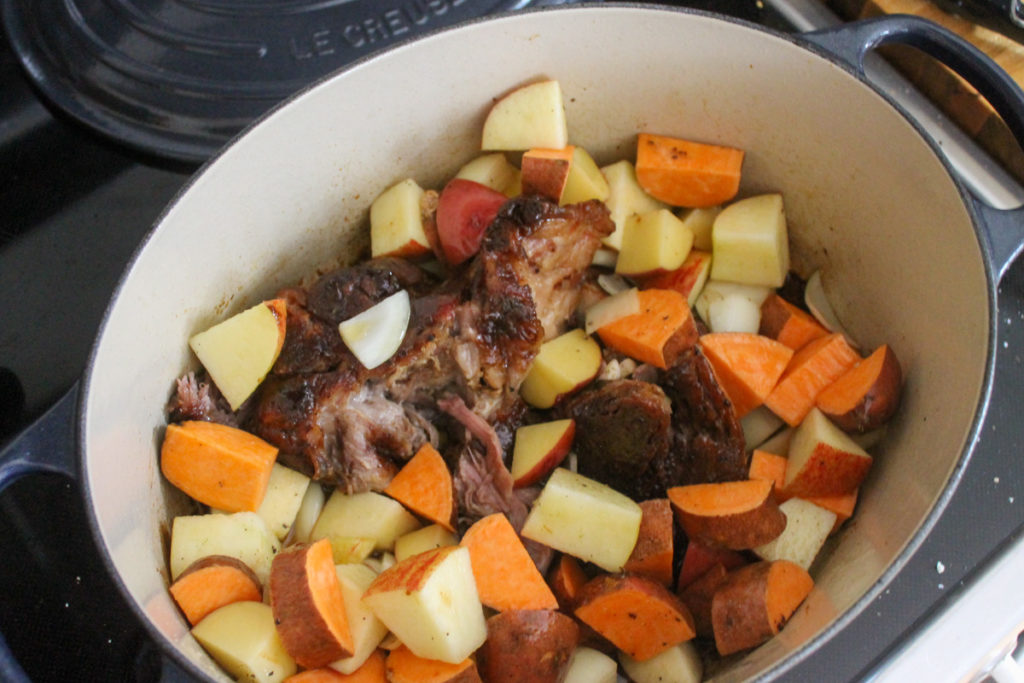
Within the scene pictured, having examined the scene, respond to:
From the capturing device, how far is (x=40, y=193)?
1977mm

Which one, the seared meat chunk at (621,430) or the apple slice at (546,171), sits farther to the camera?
the apple slice at (546,171)

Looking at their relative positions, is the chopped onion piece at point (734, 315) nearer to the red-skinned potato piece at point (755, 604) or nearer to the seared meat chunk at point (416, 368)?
the seared meat chunk at point (416, 368)

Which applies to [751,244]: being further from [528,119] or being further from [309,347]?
[309,347]

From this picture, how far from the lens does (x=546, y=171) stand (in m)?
1.83

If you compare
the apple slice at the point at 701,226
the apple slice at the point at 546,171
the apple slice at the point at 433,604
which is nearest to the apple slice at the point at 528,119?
the apple slice at the point at 546,171

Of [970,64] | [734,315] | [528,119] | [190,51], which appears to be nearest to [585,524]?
[734,315]

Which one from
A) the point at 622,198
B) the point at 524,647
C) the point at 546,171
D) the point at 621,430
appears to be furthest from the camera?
the point at 622,198

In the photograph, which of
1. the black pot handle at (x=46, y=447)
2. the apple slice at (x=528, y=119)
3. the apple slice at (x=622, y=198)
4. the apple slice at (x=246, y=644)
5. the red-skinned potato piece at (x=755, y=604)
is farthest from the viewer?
the apple slice at (x=622, y=198)

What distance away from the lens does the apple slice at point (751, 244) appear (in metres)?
1.86

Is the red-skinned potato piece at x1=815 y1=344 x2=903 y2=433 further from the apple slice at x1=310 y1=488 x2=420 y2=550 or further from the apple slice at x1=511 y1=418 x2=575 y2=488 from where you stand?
the apple slice at x1=310 y1=488 x2=420 y2=550

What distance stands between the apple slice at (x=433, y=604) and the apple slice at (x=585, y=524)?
19 centimetres

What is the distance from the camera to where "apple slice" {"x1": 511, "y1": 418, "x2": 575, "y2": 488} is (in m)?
1.67

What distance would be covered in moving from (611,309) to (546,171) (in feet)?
1.07

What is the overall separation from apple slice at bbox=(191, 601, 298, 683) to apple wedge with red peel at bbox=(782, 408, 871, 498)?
3.27 ft
